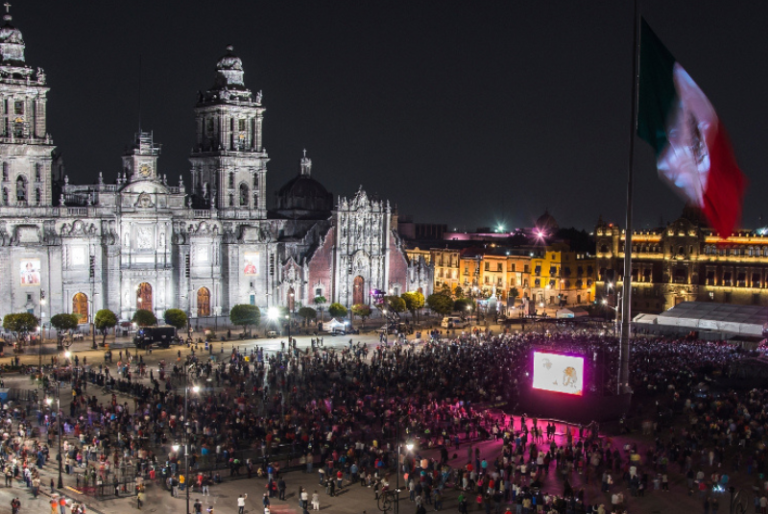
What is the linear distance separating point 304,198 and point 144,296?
24635 millimetres

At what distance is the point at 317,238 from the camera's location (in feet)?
270

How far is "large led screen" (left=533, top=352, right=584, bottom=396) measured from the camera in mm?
39562

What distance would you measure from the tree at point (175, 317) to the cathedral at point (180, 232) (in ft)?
16.1

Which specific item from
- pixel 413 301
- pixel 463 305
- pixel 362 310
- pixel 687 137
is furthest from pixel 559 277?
pixel 687 137

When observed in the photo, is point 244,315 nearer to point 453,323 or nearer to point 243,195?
point 243,195

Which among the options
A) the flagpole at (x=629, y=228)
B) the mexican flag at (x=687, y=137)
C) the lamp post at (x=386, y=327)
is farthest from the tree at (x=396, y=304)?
the mexican flag at (x=687, y=137)

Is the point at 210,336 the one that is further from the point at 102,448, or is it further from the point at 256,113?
the point at 102,448

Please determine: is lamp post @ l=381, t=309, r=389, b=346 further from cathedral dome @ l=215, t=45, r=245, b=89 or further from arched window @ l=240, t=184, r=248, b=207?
cathedral dome @ l=215, t=45, r=245, b=89

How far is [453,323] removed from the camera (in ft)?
241

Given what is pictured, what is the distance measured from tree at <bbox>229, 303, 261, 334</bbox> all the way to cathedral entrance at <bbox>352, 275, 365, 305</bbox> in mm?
14934

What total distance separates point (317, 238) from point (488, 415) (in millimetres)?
45213

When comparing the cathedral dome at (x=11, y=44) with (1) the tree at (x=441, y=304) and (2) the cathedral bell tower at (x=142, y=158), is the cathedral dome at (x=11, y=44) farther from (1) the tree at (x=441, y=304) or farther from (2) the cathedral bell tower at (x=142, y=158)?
(1) the tree at (x=441, y=304)

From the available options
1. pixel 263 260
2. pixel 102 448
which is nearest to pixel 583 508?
pixel 102 448

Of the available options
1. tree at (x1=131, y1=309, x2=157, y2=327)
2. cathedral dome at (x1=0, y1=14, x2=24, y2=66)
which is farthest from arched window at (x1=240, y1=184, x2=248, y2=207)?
cathedral dome at (x1=0, y1=14, x2=24, y2=66)
